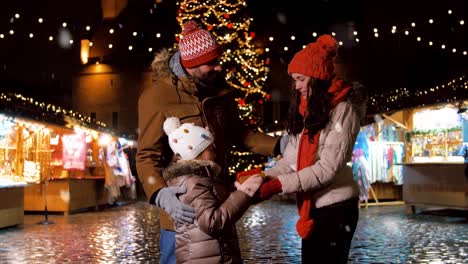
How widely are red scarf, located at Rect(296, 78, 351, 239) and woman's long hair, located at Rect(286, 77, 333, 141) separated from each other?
27mm

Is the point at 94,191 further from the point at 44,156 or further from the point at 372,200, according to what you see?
the point at 372,200

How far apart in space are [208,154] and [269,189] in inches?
14.4

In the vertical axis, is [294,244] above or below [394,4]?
below

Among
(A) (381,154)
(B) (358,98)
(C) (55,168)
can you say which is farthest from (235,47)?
(B) (358,98)

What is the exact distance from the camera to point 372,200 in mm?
17703

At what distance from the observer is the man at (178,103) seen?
3004 mm

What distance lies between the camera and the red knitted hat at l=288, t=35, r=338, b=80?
3.03 m

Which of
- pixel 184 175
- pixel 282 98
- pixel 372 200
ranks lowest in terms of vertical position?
pixel 372 200

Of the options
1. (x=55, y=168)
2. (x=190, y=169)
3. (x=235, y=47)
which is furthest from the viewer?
(x=235, y=47)

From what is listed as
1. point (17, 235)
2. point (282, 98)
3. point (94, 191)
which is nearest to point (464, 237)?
point (17, 235)

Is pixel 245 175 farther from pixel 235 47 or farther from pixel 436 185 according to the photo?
pixel 235 47

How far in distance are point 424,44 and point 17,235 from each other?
23208 millimetres

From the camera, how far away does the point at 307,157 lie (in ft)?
9.72

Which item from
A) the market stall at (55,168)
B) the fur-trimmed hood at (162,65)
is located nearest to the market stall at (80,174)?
the market stall at (55,168)
